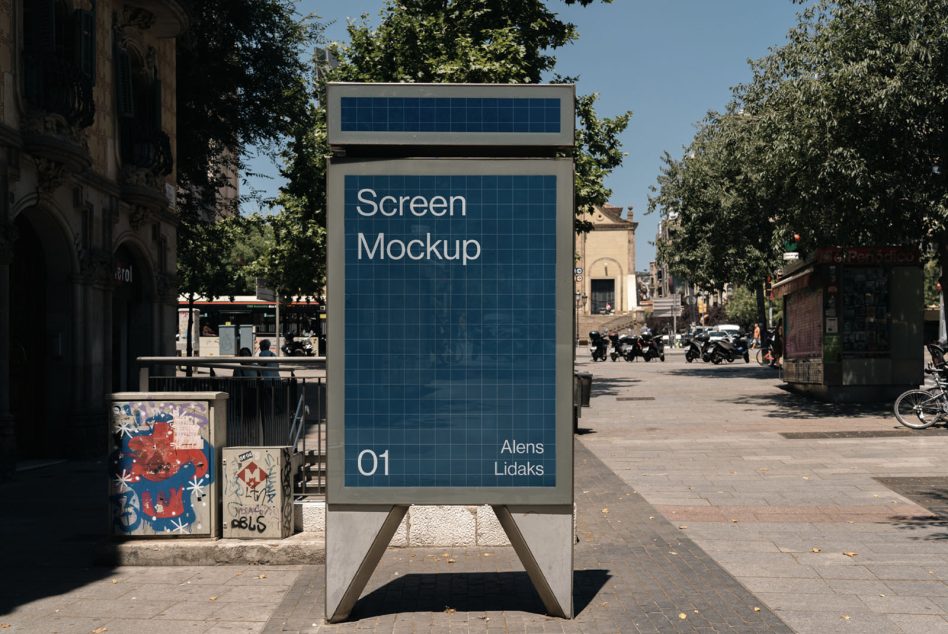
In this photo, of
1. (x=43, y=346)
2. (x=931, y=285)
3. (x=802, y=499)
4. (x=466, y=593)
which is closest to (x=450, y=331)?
(x=466, y=593)

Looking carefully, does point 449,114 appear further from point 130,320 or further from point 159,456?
point 130,320

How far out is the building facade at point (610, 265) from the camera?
89062mm

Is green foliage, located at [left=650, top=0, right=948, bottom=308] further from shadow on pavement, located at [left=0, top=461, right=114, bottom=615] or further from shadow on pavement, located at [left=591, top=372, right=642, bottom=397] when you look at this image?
shadow on pavement, located at [left=0, top=461, right=114, bottom=615]

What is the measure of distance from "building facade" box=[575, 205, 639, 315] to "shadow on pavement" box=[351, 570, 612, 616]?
83.0 m

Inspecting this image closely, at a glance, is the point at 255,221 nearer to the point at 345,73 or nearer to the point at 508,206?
the point at 345,73

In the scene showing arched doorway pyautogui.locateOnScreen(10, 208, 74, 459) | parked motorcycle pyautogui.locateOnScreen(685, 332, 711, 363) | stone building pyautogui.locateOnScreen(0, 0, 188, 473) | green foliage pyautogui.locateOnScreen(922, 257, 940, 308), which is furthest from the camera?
green foliage pyautogui.locateOnScreen(922, 257, 940, 308)

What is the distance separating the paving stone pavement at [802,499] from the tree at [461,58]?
7.77 metres

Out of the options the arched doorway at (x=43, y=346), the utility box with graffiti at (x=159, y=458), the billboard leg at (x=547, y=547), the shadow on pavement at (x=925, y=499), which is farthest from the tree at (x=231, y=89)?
the billboard leg at (x=547, y=547)

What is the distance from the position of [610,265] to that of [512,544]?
85377 mm

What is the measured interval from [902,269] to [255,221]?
49.8ft

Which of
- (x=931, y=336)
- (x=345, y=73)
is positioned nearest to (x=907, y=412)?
(x=345, y=73)

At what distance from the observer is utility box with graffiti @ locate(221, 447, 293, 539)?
23.1 feet

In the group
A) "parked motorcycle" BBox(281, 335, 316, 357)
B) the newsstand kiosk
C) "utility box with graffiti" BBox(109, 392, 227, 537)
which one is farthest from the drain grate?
"parked motorcycle" BBox(281, 335, 316, 357)

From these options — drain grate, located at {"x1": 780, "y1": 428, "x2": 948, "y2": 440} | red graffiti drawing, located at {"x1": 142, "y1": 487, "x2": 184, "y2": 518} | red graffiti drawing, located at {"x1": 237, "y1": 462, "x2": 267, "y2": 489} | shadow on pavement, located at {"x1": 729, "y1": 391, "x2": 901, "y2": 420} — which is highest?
red graffiti drawing, located at {"x1": 237, "y1": 462, "x2": 267, "y2": 489}
